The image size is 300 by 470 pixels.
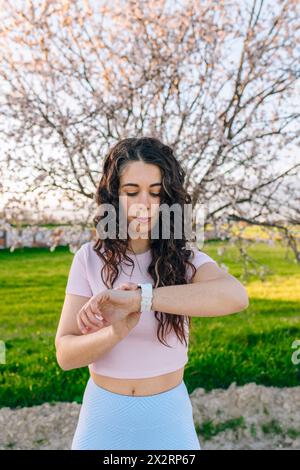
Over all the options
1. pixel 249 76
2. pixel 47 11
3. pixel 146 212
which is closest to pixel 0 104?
pixel 47 11

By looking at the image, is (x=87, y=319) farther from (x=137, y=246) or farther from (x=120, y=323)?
(x=137, y=246)

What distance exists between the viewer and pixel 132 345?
192 cm

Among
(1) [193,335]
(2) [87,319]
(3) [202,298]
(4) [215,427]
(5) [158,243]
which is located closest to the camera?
(2) [87,319]

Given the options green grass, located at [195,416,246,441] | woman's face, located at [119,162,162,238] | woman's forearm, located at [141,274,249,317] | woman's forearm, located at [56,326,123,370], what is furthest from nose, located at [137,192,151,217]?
green grass, located at [195,416,246,441]

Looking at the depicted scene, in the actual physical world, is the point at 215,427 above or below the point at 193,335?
below

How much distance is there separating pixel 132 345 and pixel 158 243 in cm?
35

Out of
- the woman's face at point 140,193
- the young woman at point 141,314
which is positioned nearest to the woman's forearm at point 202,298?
the young woman at point 141,314

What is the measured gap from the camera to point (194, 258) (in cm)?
204

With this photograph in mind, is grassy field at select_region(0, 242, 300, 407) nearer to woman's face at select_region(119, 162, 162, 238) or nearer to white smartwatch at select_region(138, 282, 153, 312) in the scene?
woman's face at select_region(119, 162, 162, 238)

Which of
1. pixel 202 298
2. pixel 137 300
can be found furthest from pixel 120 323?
pixel 202 298

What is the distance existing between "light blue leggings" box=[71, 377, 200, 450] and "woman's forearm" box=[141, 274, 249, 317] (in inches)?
13.6

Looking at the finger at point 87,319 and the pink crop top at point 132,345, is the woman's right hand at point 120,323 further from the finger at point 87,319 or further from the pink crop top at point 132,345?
the pink crop top at point 132,345

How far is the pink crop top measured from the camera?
6.26 ft

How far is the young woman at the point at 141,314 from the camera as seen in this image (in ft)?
6.13
